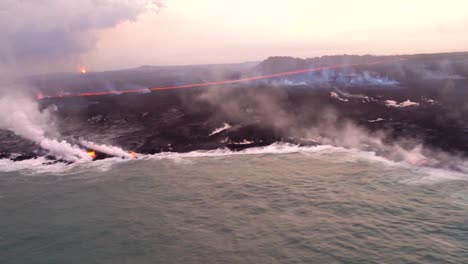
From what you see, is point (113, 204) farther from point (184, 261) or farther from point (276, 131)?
point (276, 131)

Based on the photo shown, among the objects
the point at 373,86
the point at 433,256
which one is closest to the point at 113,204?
the point at 433,256

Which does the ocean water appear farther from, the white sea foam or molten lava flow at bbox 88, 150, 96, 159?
molten lava flow at bbox 88, 150, 96, 159

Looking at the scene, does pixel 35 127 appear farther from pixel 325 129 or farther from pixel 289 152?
pixel 325 129

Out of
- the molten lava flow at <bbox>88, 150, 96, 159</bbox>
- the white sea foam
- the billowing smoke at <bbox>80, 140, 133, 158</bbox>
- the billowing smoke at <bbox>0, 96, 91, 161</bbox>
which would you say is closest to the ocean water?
the white sea foam

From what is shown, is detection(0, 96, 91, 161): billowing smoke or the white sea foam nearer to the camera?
the white sea foam

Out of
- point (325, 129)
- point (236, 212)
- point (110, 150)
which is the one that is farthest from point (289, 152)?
point (110, 150)

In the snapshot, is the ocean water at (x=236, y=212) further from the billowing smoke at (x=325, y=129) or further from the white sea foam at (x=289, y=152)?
the billowing smoke at (x=325, y=129)

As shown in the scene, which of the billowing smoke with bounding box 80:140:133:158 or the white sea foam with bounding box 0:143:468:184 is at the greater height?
the billowing smoke with bounding box 80:140:133:158
